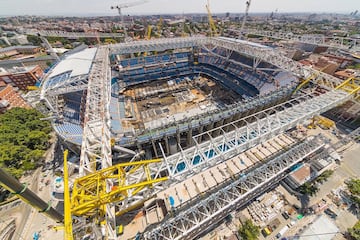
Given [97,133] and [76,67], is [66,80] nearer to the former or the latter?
[76,67]

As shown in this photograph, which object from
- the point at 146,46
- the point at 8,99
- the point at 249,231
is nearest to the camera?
the point at 249,231

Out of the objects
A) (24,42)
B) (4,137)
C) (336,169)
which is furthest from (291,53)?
(24,42)

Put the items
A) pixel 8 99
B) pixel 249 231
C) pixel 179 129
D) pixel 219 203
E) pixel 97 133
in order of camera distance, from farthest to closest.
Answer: pixel 8 99
pixel 179 129
pixel 97 133
pixel 249 231
pixel 219 203

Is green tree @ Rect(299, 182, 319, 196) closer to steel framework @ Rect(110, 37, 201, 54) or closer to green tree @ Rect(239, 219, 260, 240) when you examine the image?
green tree @ Rect(239, 219, 260, 240)

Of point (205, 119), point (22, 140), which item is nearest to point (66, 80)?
point (22, 140)

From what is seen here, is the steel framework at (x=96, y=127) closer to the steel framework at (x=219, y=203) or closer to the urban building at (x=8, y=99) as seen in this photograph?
the steel framework at (x=219, y=203)

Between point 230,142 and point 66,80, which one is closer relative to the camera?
point 230,142
